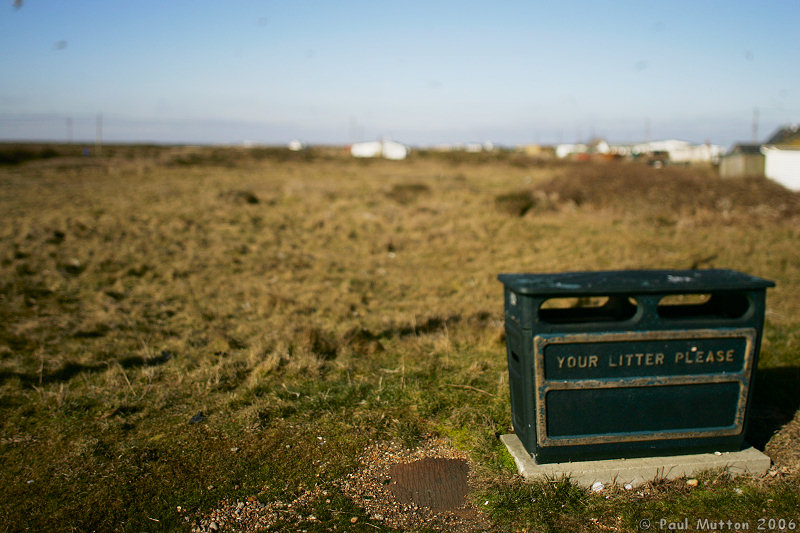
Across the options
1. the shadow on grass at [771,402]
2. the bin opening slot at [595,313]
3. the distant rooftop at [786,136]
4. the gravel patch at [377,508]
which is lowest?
the gravel patch at [377,508]

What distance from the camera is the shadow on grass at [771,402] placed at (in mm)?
4328

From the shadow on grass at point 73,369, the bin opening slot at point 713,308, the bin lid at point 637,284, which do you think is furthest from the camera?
the shadow on grass at point 73,369

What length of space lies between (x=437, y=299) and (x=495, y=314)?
3.91 feet

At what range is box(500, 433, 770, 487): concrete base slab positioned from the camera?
3557mm

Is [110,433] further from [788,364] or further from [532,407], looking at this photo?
[788,364]

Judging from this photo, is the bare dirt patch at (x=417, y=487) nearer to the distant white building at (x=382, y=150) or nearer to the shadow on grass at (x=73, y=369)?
the shadow on grass at (x=73, y=369)

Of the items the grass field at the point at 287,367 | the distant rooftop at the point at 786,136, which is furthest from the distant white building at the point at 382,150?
the grass field at the point at 287,367

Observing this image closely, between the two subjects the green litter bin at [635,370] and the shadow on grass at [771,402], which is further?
the shadow on grass at [771,402]

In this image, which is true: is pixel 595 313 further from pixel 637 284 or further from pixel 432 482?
pixel 432 482

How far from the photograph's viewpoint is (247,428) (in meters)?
4.44

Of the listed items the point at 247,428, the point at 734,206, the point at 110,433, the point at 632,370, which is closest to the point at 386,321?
the point at 247,428

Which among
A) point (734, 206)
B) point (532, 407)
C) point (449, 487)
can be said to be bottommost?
point (449, 487)

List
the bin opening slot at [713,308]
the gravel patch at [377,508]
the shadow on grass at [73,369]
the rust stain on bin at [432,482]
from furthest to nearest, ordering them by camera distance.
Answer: the shadow on grass at [73,369] → the bin opening slot at [713,308] → the rust stain on bin at [432,482] → the gravel patch at [377,508]

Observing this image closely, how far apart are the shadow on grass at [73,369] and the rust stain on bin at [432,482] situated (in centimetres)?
305
